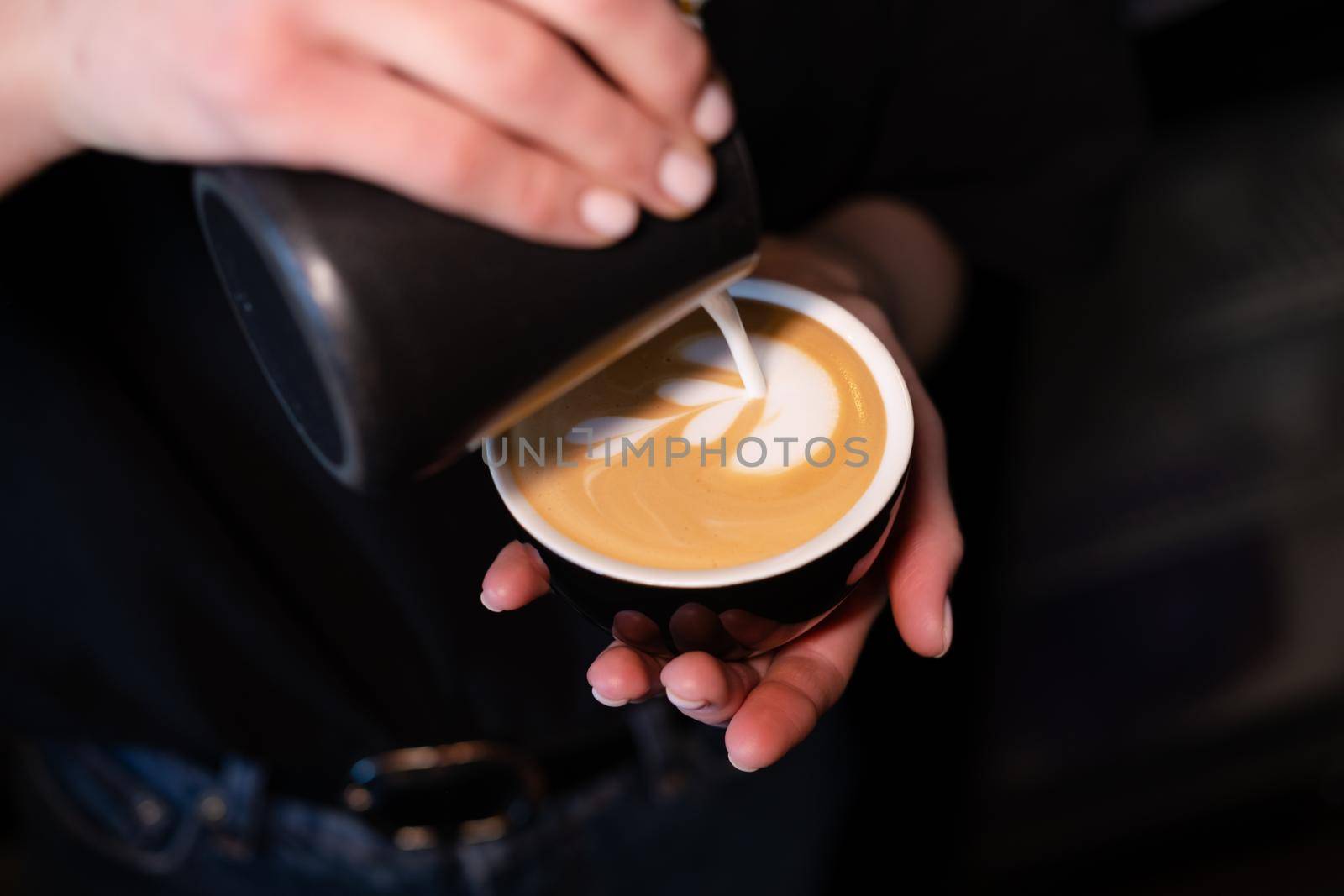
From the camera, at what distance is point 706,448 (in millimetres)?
700

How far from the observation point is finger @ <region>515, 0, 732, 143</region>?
1.49 ft

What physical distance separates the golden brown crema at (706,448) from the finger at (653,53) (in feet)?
0.80

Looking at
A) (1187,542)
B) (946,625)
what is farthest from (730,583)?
(1187,542)

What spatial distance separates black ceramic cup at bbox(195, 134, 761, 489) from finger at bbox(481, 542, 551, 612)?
16 centimetres

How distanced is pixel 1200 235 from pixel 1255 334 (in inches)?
7.5

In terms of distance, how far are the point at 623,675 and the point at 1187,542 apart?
1.39 metres

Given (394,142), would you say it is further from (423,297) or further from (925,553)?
(925,553)

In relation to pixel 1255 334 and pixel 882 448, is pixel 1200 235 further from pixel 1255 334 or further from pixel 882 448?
pixel 882 448

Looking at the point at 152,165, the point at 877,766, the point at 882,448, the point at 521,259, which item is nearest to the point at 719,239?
the point at 521,259

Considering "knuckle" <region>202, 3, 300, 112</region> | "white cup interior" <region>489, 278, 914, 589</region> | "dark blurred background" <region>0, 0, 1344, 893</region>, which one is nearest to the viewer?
"knuckle" <region>202, 3, 300, 112</region>

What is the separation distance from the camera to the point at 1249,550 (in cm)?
173

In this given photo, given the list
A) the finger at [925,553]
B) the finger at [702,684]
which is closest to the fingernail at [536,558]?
the finger at [702,684]

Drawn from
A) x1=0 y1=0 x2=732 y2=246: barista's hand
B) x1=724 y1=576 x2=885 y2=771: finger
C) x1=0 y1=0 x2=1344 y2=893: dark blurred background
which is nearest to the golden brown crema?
x1=724 y1=576 x2=885 y2=771: finger

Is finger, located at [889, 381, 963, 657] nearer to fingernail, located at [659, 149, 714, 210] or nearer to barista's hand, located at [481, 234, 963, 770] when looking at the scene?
barista's hand, located at [481, 234, 963, 770]
